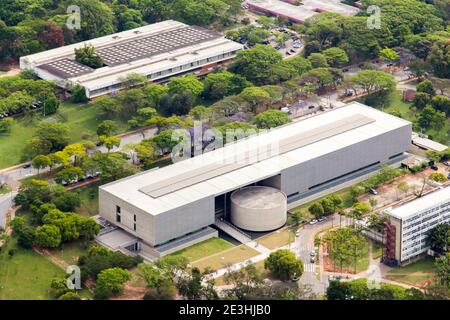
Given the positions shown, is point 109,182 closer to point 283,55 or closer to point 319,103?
point 319,103

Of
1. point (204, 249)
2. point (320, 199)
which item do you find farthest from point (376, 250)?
point (204, 249)

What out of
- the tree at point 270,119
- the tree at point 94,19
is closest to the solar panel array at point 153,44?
the tree at point 94,19

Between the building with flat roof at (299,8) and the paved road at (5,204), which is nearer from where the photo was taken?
the paved road at (5,204)

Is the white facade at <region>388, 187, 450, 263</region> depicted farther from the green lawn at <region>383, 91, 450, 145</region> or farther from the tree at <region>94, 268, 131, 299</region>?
the tree at <region>94, 268, 131, 299</region>

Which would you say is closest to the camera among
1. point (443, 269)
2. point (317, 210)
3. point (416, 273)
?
point (443, 269)

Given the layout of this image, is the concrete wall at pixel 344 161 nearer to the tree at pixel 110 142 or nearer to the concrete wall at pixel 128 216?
the concrete wall at pixel 128 216

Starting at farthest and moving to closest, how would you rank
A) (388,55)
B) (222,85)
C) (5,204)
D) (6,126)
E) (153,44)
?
(153,44)
(388,55)
(222,85)
(6,126)
(5,204)

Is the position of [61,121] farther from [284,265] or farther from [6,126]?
[284,265]
